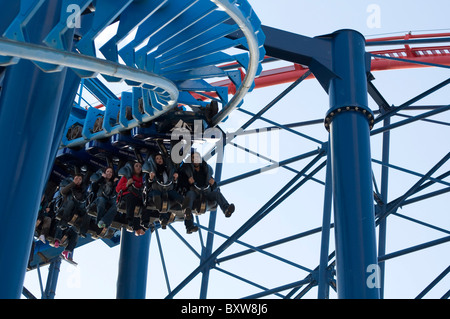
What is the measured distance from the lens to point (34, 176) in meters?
6.68

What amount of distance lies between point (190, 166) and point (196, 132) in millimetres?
724

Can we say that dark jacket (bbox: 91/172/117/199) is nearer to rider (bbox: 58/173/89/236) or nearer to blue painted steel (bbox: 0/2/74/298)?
rider (bbox: 58/173/89/236)

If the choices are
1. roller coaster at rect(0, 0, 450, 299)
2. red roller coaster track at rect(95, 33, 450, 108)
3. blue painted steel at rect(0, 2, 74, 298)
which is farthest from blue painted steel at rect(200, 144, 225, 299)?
blue painted steel at rect(0, 2, 74, 298)

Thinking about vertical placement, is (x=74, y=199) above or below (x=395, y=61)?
below

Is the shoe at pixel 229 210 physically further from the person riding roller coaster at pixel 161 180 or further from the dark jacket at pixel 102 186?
the dark jacket at pixel 102 186

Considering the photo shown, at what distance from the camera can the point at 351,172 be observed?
8.20m

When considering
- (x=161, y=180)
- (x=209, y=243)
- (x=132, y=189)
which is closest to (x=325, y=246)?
(x=161, y=180)

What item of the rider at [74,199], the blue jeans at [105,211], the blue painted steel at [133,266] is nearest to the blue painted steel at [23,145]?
the blue jeans at [105,211]

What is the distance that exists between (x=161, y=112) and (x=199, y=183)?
1.13m

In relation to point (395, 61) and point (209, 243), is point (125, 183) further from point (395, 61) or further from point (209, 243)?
point (395, 61)

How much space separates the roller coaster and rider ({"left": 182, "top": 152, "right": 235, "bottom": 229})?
0.43 feet

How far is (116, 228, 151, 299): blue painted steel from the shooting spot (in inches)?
436

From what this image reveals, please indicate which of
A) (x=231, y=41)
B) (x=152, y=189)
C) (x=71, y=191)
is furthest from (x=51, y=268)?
(x=231, y=41)
